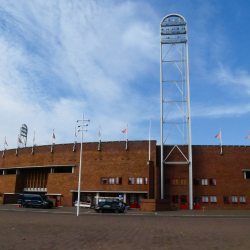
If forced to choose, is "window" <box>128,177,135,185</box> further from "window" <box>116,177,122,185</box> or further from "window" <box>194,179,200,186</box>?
"window" <box>194,179,200,186</box>

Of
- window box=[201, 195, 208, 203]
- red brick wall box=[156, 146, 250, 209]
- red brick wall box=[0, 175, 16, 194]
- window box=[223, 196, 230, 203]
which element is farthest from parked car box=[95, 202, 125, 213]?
red brick wall box=[0, 175, 16, 194]

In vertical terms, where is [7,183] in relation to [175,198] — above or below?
above

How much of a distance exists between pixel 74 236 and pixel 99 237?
1.14 metres

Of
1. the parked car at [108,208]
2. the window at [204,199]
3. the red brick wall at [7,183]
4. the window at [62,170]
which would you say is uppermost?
the window at [62,170]

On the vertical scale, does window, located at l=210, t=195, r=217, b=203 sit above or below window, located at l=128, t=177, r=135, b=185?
below

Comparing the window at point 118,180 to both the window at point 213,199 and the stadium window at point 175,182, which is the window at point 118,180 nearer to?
the stadium window at point 175,182

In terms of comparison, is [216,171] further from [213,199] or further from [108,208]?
[108,208]

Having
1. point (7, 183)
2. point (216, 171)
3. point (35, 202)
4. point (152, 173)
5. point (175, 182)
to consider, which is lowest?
point (35, 202)

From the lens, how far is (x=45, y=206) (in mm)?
41938

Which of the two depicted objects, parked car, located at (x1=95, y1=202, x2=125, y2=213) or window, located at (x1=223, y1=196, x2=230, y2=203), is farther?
window, located at (x1=223, y1=196, x2=230, y2=203)

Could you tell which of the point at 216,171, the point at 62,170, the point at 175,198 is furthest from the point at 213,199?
the point at 62,170

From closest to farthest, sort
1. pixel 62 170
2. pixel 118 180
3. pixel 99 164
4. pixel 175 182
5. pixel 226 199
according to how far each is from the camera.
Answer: pixel 226 199 < pixel 175 182 < pixel 118 180 < pixel 99 164 < pixel 62 170

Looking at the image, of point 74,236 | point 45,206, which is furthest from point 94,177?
point 74,236

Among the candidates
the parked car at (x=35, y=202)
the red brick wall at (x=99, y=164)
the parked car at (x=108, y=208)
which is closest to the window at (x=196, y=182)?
the red brick wall at (x=99, y=164)
